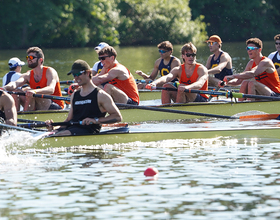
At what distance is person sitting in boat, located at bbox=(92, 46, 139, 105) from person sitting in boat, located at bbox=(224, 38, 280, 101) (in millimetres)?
2408

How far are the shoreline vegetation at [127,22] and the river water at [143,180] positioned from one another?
39630mm

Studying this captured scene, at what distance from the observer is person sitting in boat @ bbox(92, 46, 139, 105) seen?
11961 millimetres

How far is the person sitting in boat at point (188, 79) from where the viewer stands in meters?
12.5

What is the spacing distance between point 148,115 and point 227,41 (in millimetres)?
51786

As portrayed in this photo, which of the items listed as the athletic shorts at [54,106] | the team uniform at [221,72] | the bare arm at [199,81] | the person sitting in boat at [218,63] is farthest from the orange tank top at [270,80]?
the athletic shorts at [54,106]

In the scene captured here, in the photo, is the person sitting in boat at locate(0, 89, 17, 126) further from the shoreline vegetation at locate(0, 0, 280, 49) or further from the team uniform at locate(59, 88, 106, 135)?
the shoreline vegetation at locate(0, 0, 280, 49)


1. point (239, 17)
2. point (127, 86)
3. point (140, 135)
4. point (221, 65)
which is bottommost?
point (140, 135)

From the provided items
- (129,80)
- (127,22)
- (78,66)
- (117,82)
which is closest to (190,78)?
(129,80)

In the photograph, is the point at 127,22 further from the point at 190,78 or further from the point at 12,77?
the point at 190,78

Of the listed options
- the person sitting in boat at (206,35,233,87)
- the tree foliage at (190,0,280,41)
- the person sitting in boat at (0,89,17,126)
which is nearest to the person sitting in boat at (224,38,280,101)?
the person sitting in boat at (206,35,233,87)

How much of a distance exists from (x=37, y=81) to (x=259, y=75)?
4766 millimetres

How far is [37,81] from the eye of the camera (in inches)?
473

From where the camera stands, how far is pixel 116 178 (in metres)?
7.91

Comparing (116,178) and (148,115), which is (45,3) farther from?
(116,178)
